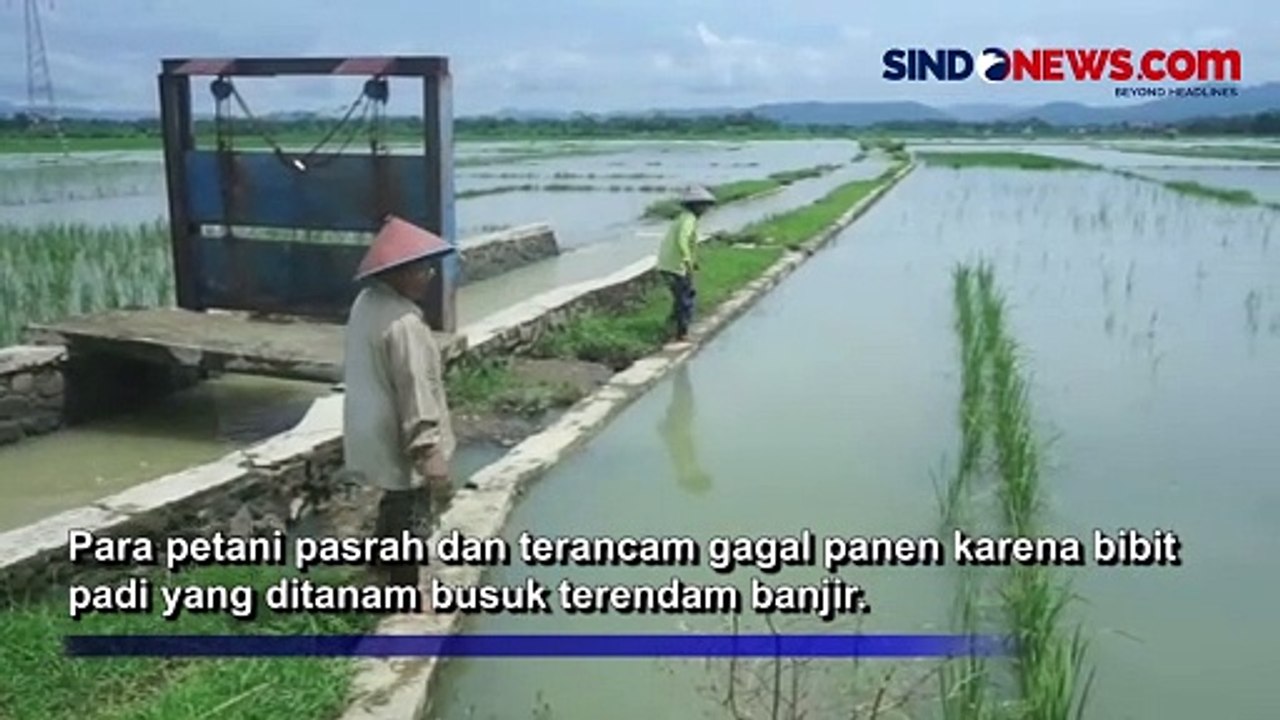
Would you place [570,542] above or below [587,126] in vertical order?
below

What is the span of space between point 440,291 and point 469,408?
72 cm

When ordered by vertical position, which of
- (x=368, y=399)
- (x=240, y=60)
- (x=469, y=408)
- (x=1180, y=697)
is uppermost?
(x=240, y=60)

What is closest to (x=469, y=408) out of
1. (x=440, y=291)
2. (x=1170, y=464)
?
(x=440, y=291)

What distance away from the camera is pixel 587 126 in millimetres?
89438

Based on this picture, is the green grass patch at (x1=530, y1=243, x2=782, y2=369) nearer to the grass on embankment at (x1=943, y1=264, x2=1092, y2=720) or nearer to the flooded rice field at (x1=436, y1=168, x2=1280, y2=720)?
the flooded rice field at (x1=436, y1=168, x2=1280, y2=720)

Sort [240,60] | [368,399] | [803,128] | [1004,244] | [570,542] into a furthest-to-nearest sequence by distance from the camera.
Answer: [803,128]
[1004,244]
[240,60]
[570,542]
[368,399]

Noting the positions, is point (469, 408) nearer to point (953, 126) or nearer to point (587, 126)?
point (587, 126)

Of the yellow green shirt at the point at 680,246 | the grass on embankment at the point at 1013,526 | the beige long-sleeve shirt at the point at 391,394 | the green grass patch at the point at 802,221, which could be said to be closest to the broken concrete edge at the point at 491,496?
the beige long-sleeve shirt at the point at 391,394

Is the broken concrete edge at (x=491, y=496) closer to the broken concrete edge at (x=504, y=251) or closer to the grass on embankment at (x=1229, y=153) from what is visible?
the broken concrete edge at (x=504, y=251)

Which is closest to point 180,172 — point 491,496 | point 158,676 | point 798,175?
point 491,496

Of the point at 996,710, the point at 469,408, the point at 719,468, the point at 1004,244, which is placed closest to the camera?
the point at 996,710

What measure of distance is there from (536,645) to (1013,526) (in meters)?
1.96

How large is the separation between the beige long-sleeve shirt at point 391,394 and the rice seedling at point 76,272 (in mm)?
5335

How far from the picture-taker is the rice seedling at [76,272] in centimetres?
880
